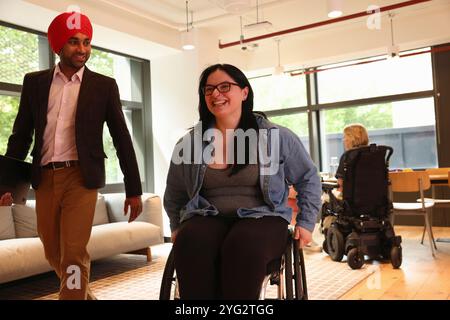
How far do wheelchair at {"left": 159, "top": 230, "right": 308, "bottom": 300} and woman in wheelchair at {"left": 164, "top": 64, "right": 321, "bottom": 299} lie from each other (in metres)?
0.03

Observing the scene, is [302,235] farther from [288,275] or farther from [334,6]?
[334,6]

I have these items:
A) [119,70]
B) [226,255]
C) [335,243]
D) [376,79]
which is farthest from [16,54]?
[376,79]

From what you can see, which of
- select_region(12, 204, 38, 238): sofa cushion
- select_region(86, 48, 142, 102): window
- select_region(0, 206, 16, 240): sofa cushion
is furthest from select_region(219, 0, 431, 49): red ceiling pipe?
select_region(0, 206, 16, 240): sofa cushion

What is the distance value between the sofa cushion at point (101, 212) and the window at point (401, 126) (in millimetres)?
3784

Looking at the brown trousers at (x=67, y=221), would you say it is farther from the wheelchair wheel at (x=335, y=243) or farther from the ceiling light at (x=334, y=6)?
the ceiling light at (x=334, y=6)

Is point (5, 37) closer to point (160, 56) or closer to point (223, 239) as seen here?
point (160, 56)

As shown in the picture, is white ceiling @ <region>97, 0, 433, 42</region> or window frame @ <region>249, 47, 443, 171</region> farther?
window frame @ <region>249, 47, 443, 171</region>

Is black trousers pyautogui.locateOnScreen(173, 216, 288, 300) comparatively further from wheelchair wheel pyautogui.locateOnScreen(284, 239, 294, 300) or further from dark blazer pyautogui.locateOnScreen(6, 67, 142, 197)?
dark blazer pyautogui.locateOnScreen(6, 67, 142, 197)

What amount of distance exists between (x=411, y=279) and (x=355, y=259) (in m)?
0.47

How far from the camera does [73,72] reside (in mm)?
1782

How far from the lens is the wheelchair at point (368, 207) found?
330cm

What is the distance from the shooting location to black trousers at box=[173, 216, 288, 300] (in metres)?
1.28

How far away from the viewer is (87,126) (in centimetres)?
173
